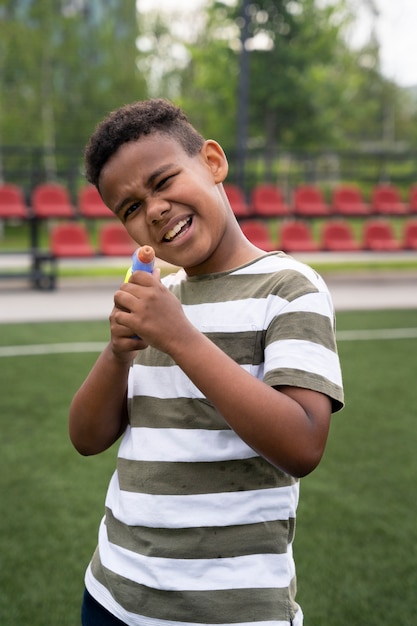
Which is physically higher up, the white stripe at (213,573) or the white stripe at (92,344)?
the white stripe at (213,573)

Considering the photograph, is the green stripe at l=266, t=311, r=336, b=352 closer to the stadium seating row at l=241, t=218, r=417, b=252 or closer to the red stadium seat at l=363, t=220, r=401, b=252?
the stadium seating row at l=241, t=218, r=417, b=252

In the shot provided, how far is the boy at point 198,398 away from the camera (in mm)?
926

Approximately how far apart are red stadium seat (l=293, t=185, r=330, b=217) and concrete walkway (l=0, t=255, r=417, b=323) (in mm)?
1078

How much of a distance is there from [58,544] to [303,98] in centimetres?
1924

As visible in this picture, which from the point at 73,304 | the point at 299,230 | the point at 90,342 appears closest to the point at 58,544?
the point at 90,342

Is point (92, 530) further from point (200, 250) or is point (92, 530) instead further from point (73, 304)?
point (73, 304)

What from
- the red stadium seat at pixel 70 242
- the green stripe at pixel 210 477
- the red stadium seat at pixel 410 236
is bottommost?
the red stadium seat at pixel 410 236

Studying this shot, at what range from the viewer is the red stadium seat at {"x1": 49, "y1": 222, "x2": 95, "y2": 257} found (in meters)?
8.84

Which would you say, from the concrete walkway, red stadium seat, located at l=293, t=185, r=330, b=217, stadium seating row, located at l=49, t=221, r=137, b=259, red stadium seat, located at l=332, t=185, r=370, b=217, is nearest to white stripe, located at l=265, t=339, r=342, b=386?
the concrete walkway

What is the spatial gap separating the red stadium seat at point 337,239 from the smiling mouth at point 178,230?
8936mm

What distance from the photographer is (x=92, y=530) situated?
261cm

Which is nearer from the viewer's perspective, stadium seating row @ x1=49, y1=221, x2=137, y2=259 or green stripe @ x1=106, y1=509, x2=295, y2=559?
green stripe @ x1=106, y1=509, x2=295, y2=559

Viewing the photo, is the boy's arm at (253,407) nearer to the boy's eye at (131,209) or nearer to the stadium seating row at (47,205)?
the boy's eye at (131,209)

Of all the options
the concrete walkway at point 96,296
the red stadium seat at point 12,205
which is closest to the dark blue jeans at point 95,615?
the concrete walkway at point 96,296
